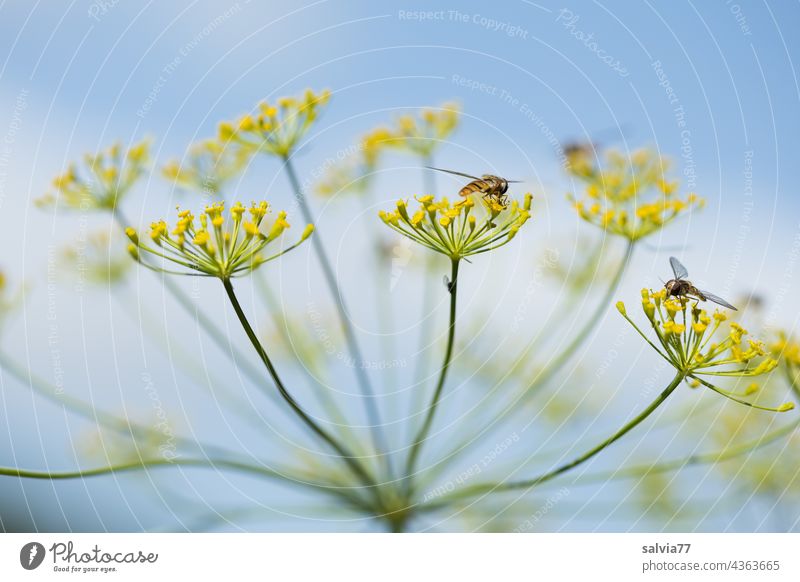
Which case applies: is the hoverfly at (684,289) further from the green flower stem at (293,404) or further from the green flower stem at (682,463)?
the green flower stem at (293,404)

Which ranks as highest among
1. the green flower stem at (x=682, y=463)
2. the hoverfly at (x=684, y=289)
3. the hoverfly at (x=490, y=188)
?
the hoverfly at (x=490, y=188)

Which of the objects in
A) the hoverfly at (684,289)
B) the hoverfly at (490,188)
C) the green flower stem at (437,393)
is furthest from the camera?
the hoverfly at (490,188)

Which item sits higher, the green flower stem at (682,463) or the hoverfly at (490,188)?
the hoverfly at (490,188)

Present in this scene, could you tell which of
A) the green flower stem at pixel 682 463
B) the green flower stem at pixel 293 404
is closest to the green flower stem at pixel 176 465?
the green flower stem at pixel 293 404

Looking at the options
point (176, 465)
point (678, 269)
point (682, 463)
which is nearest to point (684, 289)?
point (678, 269)

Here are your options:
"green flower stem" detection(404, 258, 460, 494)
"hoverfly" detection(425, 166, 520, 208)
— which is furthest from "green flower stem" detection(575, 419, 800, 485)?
"hoverfly" detection(425, 166, 520, 208)

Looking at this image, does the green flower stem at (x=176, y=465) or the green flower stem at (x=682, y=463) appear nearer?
the green flower stem at (x=176, y=465)

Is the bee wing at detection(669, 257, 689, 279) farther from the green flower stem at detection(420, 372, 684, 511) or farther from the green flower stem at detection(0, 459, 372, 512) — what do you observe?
the green flower stem at detection(0, 459, 372, 512)
